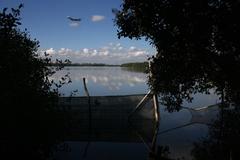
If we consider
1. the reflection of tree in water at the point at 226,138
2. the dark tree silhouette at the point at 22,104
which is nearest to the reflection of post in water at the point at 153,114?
the reflection of tree in water at the point at 226,138

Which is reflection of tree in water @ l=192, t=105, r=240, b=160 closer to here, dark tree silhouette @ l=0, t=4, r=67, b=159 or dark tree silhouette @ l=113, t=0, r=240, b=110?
dark tree silhouette @ l=113, t=0, r=240, b=110

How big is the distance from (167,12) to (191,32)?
1.14m

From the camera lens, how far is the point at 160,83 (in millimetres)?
15102

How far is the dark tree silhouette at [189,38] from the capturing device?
1295 centimetres

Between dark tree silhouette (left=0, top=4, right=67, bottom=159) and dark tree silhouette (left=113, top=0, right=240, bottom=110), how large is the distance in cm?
443

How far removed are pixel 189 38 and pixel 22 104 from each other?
631cm

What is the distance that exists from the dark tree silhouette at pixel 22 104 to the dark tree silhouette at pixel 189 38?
4.43 m

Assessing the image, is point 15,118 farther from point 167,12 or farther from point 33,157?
point 167,12

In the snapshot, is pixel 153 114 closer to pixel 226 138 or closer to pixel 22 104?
pixel 226 138

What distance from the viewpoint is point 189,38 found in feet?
43.0

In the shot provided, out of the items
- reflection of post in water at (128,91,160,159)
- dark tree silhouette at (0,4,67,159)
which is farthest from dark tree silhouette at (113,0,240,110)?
reflection of post in water at (128,91,160,159)

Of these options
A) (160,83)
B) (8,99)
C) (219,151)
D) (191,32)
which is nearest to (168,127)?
(219,151)

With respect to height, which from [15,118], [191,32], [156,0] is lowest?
[15,118]

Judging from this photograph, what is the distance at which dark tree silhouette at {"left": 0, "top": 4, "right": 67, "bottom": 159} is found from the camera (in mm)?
9671
